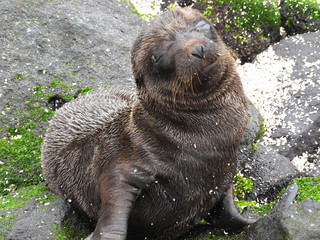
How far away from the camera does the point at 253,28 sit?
445 inches

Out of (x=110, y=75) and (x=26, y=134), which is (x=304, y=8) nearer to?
(x=110, y=75)

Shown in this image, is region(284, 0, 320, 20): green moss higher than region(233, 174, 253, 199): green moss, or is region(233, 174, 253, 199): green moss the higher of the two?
region(284, 0, 320, 20): green moss

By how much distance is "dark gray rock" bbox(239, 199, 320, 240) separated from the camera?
4289mm

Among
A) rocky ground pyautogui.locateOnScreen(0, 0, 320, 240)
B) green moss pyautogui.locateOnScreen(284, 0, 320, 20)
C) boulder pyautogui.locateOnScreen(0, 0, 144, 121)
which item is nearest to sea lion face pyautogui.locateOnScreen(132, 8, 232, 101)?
rocky ground pyautogui.locateOnScreen(0, 0, 320, 240)

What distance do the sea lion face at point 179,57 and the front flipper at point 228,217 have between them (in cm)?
141

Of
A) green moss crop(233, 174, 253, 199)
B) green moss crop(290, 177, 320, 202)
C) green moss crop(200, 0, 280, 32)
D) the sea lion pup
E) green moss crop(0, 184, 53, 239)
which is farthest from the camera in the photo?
green moss crop(200, 0, 280, 32)

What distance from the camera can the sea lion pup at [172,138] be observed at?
4.83 m

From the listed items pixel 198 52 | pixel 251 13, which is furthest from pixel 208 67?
pixel 251 13

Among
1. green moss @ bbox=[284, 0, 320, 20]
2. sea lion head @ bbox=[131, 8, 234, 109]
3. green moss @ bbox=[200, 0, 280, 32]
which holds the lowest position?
green moss @ bbox=[200, 0, 280, 32]

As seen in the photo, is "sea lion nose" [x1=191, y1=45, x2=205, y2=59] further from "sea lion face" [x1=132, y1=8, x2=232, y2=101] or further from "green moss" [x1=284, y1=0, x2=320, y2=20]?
"green moss" [x1=284, y1=0, x2=320, y2=20]

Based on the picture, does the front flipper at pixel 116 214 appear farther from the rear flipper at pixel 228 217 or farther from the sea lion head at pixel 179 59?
the rear flipper at pixel 228 217

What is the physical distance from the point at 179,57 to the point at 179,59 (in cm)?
2

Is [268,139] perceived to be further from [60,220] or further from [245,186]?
[60,220]

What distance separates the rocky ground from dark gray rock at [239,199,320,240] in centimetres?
220
